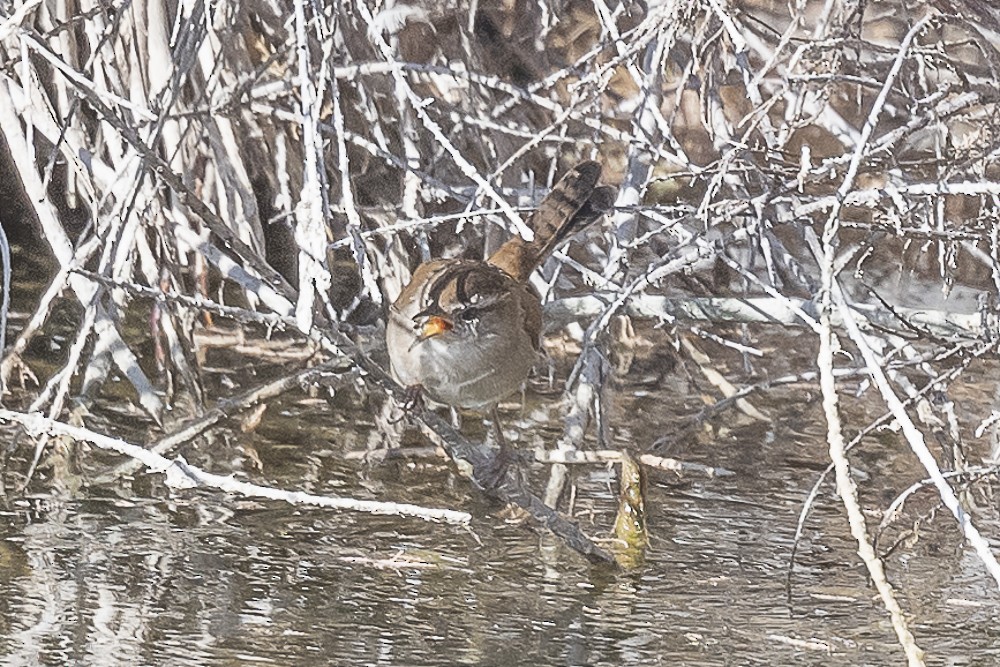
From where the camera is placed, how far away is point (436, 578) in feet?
16.5

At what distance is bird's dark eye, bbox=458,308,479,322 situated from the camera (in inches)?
206

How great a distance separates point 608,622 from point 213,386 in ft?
8.40

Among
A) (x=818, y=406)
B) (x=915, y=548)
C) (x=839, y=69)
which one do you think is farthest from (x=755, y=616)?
(x=818, y=406)

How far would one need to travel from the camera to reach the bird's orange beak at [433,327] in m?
5.12

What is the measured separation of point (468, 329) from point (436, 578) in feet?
2.65

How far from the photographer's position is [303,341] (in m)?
7.20

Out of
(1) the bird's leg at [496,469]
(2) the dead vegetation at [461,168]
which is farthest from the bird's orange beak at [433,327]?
(1) the bird's leg at [496,469]

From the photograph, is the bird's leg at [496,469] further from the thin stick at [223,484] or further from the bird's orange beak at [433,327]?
the thin stick at [223,484]

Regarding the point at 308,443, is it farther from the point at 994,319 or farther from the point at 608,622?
the point at 994,319

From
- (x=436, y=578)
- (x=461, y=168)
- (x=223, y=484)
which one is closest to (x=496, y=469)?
(x=436, y=578)

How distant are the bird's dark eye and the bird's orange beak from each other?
0.18 ft

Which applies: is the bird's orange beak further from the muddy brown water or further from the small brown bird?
the muddy brown water

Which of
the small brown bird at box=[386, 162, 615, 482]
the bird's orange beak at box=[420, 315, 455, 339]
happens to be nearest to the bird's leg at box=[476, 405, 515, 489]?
the small brown bird at box=[386, 162, 615, 482]

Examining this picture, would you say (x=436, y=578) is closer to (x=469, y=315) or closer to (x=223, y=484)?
(x=469, y=315)
